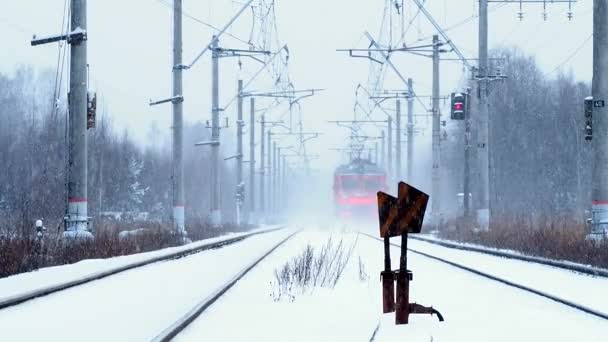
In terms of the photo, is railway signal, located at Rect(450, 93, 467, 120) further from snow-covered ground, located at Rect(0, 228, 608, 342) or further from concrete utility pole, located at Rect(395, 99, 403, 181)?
concrete utility pole, located at Rect(395, 99, 403, 181)

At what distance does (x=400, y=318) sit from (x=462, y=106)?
2417 centimetres

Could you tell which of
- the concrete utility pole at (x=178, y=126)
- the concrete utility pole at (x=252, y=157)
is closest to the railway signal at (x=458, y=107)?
the concrete utility pole at (x=178, y=126)

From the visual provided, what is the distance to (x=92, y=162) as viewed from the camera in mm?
63875

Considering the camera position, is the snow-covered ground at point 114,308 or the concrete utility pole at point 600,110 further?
the concrete utility pole at point 600,110

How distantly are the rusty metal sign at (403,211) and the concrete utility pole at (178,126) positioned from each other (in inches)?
872

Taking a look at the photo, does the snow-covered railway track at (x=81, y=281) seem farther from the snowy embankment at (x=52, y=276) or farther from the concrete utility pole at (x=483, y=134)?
the concrete utility pole at (x=483, y=134)

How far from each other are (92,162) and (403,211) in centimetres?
5677

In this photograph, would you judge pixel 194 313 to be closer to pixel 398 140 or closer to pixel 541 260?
pixel 541 260

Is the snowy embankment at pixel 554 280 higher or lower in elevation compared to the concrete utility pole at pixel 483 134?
lower

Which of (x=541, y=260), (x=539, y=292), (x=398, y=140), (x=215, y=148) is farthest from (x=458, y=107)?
(x=398, y=140)

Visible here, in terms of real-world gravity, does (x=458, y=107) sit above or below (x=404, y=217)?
above

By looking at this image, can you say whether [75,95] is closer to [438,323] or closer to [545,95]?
[438,323]

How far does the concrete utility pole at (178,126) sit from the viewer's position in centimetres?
3137

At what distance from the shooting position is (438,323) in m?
9.06
